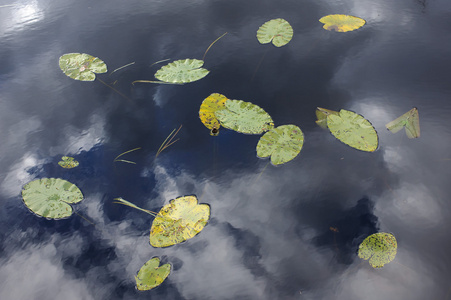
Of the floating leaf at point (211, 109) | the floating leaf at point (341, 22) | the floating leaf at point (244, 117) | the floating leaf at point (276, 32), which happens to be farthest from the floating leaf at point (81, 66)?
the floating leaf at point (341, 22)

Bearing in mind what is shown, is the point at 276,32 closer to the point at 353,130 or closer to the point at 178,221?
the point at 353,130

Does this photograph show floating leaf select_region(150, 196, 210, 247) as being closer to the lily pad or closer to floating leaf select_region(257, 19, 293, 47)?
the lily pad

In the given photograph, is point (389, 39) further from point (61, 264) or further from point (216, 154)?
point (61, 264)

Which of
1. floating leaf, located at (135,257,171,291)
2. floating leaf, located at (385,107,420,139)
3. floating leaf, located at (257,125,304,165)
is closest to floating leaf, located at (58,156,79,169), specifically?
floating leaf, located at (135,257,171,291)

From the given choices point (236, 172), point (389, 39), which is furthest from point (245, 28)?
point (236, 172)

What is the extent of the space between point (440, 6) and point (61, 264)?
3.79 m

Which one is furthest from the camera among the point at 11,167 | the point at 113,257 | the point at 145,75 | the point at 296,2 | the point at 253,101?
the point at 296,2

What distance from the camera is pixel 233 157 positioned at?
225 cm

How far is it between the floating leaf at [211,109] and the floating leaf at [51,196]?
0.98m

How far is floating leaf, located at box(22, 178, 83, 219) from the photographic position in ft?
6.82

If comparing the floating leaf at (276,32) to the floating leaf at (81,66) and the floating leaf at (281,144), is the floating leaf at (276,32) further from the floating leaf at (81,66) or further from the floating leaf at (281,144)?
the floating leaf at (81,66)

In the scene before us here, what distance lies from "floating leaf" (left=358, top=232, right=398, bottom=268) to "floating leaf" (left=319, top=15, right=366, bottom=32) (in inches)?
74.9

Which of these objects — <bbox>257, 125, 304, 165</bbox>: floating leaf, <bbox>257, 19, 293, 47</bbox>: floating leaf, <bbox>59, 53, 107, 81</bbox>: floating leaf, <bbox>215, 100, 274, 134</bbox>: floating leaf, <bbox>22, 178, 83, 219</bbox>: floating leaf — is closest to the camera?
<bbox>22, 178, 83, 219</bbox>: floating leaf

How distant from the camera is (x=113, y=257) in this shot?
75.3 inches
